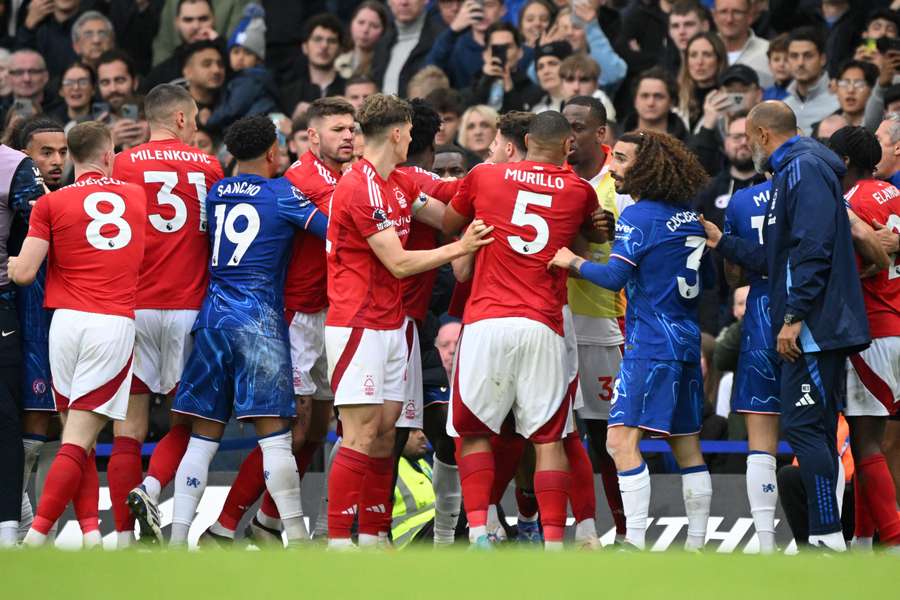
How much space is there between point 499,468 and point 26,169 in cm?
361

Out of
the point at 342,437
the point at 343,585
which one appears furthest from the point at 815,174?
the point at 343,585

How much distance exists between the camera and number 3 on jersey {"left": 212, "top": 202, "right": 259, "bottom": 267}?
9.41 m

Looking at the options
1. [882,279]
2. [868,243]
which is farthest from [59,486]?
[882,279]

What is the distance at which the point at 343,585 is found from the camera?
5.67m

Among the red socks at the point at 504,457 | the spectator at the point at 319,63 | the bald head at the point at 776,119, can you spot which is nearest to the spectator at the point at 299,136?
the spectator at the point at 319,63

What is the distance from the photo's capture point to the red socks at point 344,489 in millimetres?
8680

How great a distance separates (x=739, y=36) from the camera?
14562mm

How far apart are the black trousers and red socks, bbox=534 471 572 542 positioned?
3.29 metres

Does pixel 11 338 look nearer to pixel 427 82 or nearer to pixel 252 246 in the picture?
pixel 252 246

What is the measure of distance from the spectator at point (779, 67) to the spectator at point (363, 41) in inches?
176

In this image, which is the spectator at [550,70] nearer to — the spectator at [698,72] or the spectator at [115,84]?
the spectator at [698,72]

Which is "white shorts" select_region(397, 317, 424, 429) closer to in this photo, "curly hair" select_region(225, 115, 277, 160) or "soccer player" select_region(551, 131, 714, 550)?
"soccer player" select_region(551, 131, 714, 550)

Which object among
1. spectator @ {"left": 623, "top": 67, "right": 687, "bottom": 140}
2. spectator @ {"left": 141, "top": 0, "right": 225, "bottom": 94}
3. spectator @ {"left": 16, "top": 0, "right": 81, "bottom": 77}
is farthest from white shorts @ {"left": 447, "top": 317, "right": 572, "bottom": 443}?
spectator @ {"left": 16, "top": 0, "right": 81, "bottom": 77}

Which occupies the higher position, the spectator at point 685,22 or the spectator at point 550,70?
the spectator at point 685,22
